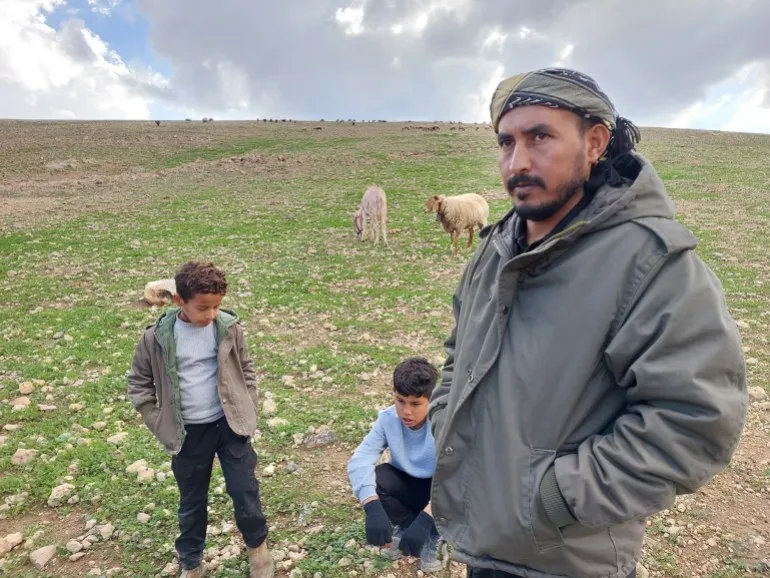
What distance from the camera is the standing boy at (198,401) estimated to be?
392 cm

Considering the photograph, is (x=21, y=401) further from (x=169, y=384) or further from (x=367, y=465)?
(x=367, y=465)

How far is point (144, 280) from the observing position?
42.1ft

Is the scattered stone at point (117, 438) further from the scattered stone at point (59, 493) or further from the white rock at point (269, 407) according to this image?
the white rock at point (269, 407)

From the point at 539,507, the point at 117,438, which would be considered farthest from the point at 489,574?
the point at 117,438

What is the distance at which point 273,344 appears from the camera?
9.02 metres

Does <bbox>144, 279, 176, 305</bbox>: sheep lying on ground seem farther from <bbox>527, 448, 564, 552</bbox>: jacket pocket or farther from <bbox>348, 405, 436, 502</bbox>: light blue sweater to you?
<bbox>527, 448, 564, 552</bbox>: jacket pocket

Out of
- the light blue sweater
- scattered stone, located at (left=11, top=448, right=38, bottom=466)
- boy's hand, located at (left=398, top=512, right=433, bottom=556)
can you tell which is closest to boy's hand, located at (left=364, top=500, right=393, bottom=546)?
boy's hand, located at (left=398, top=512, right=433, bottom=556)

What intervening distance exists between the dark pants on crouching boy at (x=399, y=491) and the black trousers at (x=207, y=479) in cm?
97

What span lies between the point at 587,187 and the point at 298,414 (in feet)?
17.5

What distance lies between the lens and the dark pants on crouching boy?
13.5 feet

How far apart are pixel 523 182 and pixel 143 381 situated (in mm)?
3233

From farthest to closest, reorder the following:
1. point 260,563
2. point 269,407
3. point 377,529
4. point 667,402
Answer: point 269,407, point 260,563, point 377,529, point 667,402

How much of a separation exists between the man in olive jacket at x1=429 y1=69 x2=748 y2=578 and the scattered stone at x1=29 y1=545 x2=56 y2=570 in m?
3.97

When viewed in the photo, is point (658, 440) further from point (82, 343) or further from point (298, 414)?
point (82, 343)
